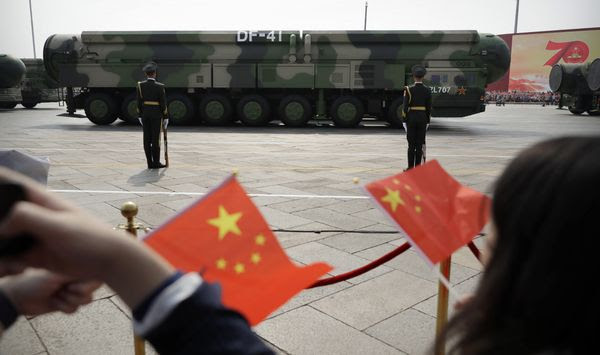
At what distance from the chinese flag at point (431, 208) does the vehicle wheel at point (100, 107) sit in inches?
666

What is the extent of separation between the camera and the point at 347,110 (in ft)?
53.9

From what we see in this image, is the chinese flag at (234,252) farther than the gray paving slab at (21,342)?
No

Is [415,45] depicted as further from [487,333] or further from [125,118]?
[487,333]

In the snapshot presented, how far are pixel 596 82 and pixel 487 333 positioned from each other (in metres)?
28.8

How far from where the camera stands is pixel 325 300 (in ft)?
10.4

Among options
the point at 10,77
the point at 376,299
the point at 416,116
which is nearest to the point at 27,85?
the point at 10,77

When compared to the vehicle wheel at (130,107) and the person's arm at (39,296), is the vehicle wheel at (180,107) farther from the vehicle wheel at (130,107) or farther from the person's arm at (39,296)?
the person's arm at (39,296)

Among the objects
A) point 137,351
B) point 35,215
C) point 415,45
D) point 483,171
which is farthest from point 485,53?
point 35,215

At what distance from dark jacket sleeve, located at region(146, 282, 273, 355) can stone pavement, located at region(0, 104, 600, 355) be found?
2.13ft

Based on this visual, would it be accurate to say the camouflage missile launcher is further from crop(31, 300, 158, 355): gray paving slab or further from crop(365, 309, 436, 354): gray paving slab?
crop(365, 309, 436, 354): gray paving slab

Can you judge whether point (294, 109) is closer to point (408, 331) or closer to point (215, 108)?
point (215, 108)

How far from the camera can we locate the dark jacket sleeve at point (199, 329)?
70 cm

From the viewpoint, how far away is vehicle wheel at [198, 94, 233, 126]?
54.7 ft

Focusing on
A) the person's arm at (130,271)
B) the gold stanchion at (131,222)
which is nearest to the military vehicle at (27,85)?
the gold stanchion at (131,222)
